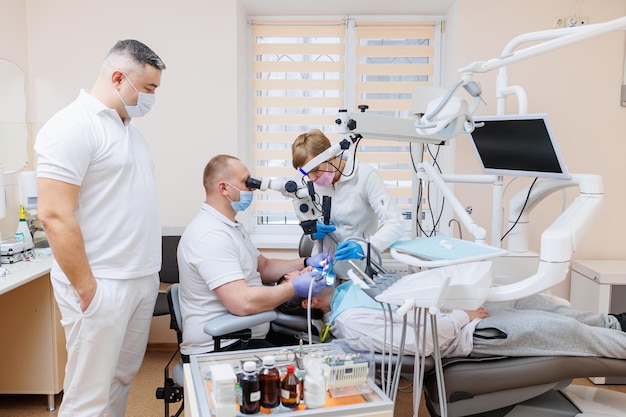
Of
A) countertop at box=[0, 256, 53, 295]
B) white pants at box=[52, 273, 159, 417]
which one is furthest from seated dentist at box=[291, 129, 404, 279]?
countertop at box=[0, 256, 53, 295]

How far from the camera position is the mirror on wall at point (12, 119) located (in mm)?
2824

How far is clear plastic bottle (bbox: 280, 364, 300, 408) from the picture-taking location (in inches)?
52.2

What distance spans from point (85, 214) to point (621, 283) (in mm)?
2684

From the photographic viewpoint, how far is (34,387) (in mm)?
2518

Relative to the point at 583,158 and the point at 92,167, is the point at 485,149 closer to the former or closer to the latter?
the point at 583,158

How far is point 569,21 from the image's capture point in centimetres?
303

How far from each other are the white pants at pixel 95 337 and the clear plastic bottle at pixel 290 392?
0.79 metres

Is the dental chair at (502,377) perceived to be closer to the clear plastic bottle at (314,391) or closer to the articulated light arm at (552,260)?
the articulated light arm at (552,260)

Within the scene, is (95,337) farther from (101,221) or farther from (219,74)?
(219,74)

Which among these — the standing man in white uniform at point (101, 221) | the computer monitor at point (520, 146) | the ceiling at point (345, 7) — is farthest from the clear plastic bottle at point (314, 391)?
the ceiling at point (345, 7)

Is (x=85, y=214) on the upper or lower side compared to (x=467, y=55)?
lower

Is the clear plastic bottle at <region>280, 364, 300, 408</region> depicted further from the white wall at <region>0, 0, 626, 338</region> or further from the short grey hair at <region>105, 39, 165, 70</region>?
the white wall at <region>0, 0, 626, 338</region>

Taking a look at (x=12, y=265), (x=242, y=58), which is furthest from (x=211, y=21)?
(x=12, y=265)

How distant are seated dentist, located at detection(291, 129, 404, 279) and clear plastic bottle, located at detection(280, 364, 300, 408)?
753 millimetres
